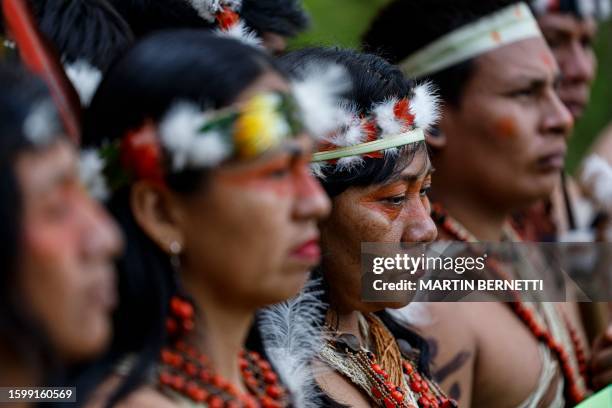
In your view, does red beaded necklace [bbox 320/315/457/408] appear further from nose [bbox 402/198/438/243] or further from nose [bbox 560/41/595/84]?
nose [bbox 560/41/595/84]

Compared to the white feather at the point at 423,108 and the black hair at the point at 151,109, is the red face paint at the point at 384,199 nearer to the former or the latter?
the white feather at the point at 423,108

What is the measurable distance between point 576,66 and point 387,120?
2401mm

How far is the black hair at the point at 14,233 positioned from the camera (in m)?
1.62

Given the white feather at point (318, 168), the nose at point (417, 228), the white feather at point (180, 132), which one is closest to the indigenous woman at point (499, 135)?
the nose at point (417, 228)

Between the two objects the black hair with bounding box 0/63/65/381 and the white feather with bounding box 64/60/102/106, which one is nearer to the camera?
the black hair with bounding box 0/63/65/381

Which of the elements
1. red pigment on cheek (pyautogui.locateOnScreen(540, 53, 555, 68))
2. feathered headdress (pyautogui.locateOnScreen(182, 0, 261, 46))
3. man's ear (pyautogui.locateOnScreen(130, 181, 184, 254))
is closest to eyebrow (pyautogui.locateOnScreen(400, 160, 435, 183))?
feathered headdress (pyautogui.locateOnScreen(182, 0, 261, 46))

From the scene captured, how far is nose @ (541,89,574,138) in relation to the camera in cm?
396

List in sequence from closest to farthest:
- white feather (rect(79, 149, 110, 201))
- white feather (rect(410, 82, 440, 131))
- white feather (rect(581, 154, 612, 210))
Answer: white feather (rect(79, 149, 110, 201))
white feather (rect(410, 82, 440, 131))
white feather (rect(581, 154, 612, 210))

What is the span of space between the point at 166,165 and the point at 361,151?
83 centimetres

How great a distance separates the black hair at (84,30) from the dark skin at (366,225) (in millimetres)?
686

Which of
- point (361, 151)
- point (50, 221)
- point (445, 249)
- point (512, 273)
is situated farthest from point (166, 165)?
point (512, 273)

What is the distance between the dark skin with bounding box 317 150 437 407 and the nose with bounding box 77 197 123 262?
110 cm

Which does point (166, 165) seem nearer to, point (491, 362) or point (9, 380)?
point (9, 380)

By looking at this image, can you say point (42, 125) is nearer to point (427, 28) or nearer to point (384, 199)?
point (384, 199)
